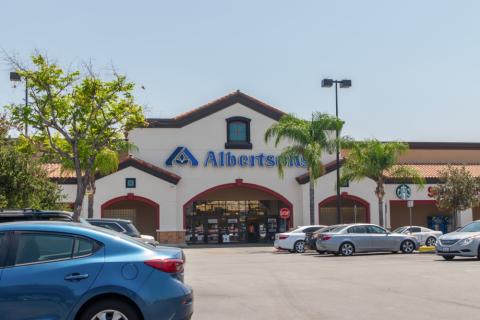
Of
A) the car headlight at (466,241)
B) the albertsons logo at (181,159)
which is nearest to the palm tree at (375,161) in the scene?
the albertsons logo at (181,159)

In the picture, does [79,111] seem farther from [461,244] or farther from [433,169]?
[433,169]

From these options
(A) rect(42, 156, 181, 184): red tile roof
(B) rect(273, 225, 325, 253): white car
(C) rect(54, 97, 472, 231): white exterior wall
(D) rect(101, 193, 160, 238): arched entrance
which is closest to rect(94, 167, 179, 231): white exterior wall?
(C) rect(54, 97, 472, 231): white exterior wall

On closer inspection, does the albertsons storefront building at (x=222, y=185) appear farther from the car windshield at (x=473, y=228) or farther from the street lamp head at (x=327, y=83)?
the car windshield at (x=473, y=228)

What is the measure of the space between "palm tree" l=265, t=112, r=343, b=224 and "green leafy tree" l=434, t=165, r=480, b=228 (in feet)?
23.5

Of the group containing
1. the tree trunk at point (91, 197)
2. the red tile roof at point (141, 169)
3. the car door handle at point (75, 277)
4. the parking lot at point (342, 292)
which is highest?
the red tile roof at point (141, 169)

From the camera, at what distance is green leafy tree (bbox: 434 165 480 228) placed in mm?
38625

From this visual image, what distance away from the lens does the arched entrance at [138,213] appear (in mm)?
42656

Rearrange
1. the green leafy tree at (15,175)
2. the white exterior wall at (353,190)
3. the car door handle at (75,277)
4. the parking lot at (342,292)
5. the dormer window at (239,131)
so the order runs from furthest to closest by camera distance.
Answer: the white exterior wall at (353,190) → the dormer window at (239,131) → the green leafy tree at (15,175) → the parking lot at (342,292) → the car door handle at (75,277)

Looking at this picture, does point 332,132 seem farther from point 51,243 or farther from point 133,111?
point 51,243

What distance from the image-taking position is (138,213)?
4381 centimetres

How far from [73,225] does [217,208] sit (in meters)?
37.9

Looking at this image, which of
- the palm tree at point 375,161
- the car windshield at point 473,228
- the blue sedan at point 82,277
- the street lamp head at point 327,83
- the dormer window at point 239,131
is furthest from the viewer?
the dormer window at point 239,131

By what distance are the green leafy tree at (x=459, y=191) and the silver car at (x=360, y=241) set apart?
12333 mm

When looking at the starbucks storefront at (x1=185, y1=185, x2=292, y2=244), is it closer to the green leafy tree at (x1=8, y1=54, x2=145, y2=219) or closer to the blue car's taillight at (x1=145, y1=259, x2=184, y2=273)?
the green leafy tree at (x1=8, y1=54, x2=145, y2=219)
